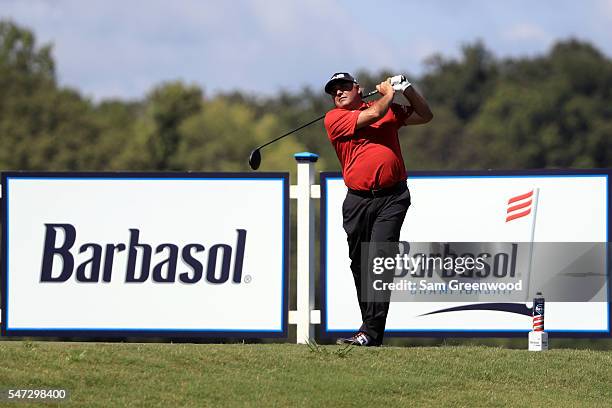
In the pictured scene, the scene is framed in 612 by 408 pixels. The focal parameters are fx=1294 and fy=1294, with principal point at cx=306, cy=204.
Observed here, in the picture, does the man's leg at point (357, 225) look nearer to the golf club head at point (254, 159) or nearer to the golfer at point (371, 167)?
the golfer at point (371, 167)

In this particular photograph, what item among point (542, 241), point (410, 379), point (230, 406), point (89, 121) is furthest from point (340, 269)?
point (89, 121)

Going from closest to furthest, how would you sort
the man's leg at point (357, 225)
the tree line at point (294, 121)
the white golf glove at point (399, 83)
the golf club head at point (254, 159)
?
the white golf glove at point (399, 83) → the man's leg at point (357, 225) → the golf club head at point (254, 159) → the tree line at point (294, 121)

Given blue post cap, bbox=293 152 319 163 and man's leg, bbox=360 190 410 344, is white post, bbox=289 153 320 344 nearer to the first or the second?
blue post cap, bbox=293 152 319 163

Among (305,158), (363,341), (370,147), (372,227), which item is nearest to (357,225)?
(372,227)

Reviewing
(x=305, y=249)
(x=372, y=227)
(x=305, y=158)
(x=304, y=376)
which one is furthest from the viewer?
(x=305, y=249)

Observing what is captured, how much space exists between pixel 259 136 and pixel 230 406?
8925 cm

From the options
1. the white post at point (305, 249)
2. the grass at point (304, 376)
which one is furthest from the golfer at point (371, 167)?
the white post at point (305, 249)

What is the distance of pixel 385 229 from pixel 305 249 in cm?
204

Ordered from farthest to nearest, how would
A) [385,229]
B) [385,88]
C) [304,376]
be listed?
[385,229] < [385,88] < [304,376]

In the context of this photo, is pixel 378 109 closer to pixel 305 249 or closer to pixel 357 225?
pixel 357 225

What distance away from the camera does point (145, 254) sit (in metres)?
13.3

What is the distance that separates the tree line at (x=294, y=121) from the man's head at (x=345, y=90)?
63.6 metres

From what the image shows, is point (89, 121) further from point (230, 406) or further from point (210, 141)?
point (230, 406)

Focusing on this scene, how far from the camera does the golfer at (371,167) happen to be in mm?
11469
